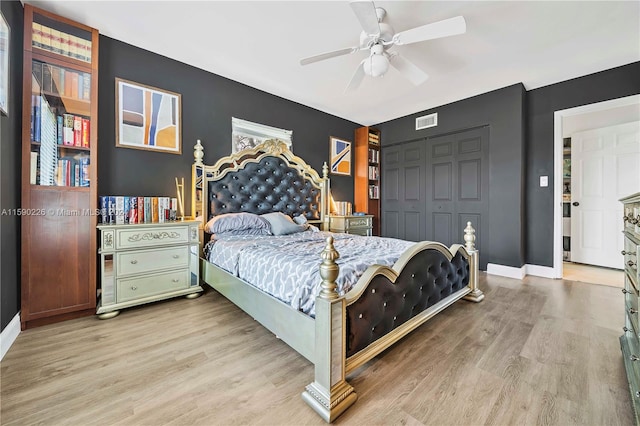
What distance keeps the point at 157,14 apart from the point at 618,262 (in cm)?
667

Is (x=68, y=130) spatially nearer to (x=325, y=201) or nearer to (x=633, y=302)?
(x=325, y=201)

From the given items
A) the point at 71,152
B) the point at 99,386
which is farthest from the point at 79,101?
the point at 99,386

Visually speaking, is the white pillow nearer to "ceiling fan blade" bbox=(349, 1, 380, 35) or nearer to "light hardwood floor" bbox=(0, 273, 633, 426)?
"light hardwood floor" bbox=(0, 273, 633, 426)

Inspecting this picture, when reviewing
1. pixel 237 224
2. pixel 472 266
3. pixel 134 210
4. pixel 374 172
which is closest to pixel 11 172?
pixel 134 210

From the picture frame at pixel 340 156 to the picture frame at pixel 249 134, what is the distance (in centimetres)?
109

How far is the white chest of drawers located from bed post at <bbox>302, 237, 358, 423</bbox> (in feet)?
6.29

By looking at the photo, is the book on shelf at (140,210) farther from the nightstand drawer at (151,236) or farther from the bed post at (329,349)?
the bed post at (329,349)

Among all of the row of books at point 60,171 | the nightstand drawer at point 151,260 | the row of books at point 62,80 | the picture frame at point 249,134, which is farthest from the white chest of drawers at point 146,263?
the picture frame at point 249,134

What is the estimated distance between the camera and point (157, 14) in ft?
7.44

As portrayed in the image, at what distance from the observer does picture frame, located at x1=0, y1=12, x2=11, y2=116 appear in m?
1.71

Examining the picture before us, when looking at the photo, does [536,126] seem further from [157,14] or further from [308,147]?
[157,14]

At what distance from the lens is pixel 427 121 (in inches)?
178

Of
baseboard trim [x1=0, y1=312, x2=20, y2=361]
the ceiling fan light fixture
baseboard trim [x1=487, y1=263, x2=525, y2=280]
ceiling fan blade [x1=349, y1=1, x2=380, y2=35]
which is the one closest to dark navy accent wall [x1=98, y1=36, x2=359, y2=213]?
baseboard trim [x1=0, y1=312, x2=20, y2=361]

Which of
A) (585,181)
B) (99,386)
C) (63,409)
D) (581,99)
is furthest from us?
(585,181)
